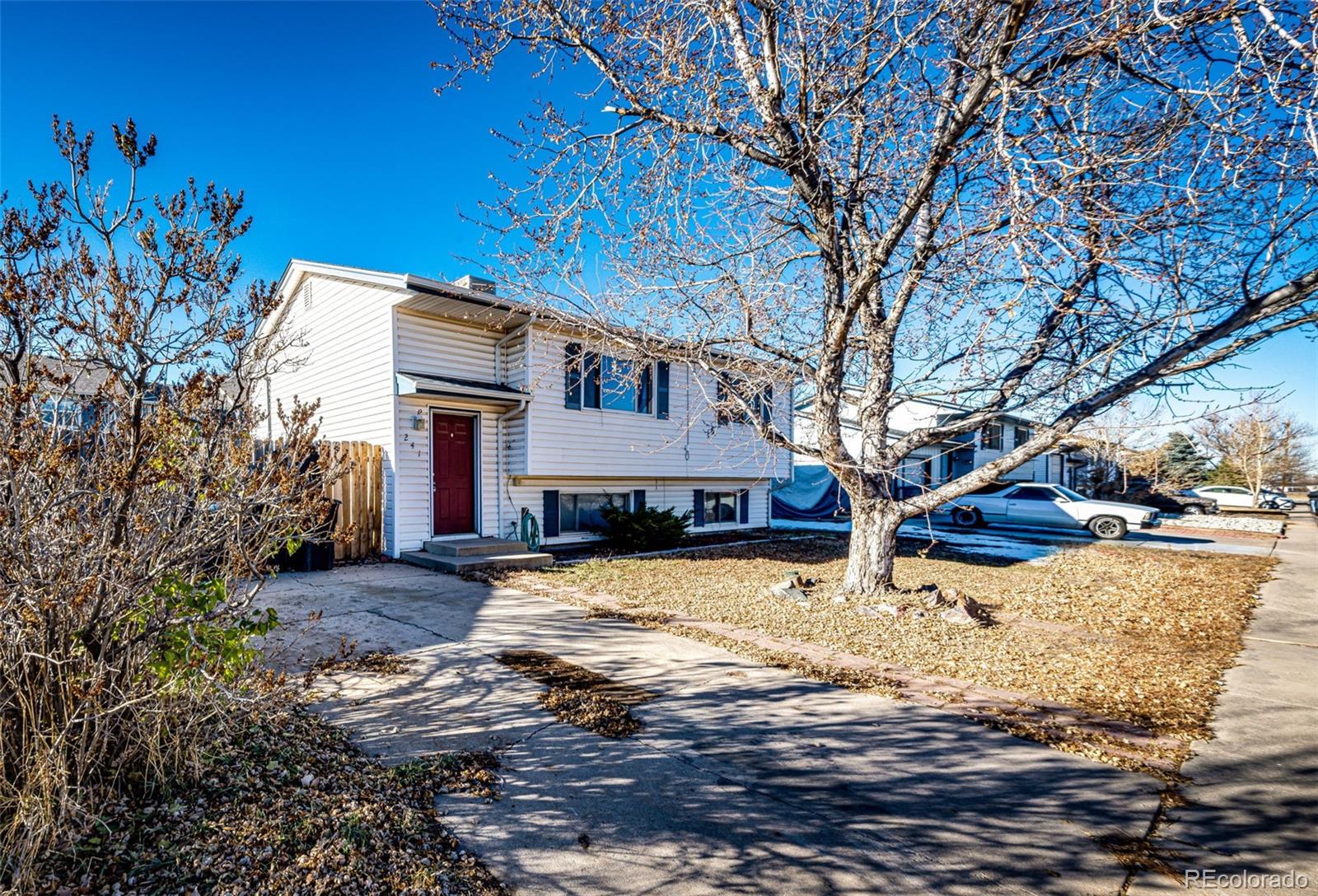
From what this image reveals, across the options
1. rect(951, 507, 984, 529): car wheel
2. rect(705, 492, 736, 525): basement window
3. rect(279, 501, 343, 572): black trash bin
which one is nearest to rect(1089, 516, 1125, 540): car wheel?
rect(951, 507, 984, 529): car wheel

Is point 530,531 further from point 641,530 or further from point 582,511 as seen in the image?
point 641,530

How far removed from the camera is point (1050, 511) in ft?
61.8

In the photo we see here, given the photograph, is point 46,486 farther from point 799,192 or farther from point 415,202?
point 415,202

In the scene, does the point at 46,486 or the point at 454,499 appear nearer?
the point at 46,486

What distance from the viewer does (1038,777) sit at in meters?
3.40

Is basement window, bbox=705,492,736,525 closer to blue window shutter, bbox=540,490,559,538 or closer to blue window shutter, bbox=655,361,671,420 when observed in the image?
blue window shutter, bbox=655,361,671,420

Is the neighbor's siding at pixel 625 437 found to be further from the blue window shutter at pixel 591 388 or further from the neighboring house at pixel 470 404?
the blue window shutter at pixel 591 388

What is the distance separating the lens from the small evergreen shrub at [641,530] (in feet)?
40.0

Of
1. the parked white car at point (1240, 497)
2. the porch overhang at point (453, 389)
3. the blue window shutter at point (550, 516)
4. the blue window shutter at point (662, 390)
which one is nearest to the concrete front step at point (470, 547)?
the blue window shutter at point (550, 516)

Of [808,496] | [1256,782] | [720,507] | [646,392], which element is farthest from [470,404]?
[808,496]

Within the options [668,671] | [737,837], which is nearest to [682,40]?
[668,671]

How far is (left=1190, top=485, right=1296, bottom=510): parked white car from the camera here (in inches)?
1186

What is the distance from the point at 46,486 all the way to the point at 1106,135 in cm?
738

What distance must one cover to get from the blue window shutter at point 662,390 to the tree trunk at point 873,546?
23.2 ft
